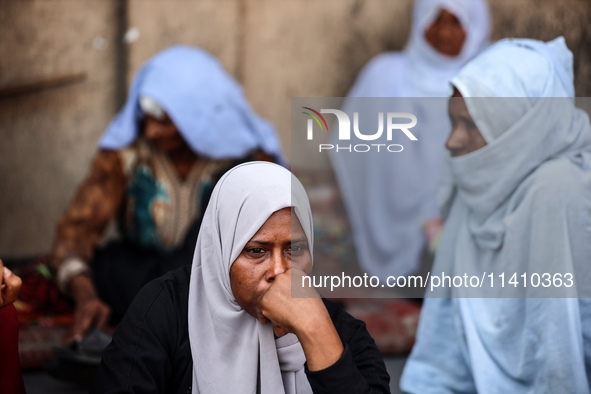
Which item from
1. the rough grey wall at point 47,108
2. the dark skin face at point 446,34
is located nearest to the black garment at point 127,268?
the rough grey wall at point 47,108

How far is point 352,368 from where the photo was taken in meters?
1.85

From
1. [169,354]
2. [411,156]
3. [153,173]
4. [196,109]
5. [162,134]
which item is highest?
[196,109]

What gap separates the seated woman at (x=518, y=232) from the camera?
2.44 meters

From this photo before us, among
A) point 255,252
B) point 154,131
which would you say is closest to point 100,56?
point 154,131

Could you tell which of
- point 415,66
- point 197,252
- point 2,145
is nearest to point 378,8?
point 415,66

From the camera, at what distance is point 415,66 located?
5.01 meters

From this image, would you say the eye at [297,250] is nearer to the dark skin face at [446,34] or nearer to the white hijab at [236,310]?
the white hijab at [236,310]

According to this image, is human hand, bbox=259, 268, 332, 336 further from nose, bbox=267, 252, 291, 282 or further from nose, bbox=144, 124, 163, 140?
nose, bbox=144, 124, 163, 140

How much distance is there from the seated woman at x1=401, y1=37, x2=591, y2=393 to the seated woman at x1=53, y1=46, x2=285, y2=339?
1467mm

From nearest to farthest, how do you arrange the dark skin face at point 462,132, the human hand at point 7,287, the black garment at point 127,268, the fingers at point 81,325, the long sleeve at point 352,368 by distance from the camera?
the long sleeve at point 352,368
the human hand at point 7,287
the dark skin face at point 462,132
the fingers at point 81,325
the black garment at point 127,268

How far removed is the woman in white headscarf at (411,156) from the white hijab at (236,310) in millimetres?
2821

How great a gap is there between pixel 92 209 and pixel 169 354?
1967 millimetres

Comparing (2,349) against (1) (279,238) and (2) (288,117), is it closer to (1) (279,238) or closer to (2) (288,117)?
(1) (279,238)

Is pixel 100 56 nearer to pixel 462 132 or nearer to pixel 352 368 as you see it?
pixel 462 132
